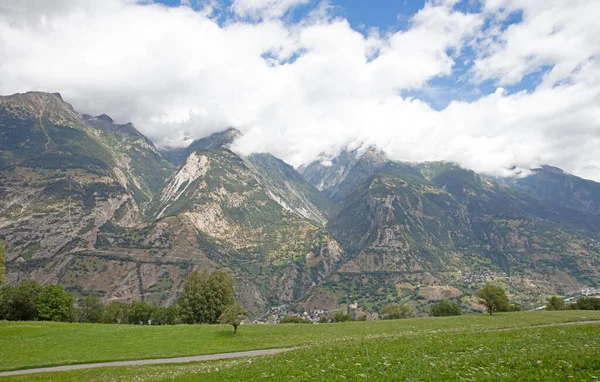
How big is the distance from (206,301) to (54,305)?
5363 cm

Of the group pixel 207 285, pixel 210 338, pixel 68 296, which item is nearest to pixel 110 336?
pixel 210 338

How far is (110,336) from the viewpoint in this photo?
180 feet

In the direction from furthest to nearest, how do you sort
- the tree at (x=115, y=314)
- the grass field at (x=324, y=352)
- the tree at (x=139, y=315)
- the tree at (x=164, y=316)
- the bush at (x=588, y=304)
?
the tree at (x=139, y=315)
the tree at (x=115, y=314)
the tree at (x=164, y=316)
the bush at (x=588, y=304)
the grass field at (x=324, y=352)

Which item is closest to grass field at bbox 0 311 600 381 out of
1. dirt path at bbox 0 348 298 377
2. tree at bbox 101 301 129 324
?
dirt path at bbox 0 348 298 377

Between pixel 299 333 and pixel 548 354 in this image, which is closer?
pixel 548 354

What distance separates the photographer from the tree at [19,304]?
106144mm

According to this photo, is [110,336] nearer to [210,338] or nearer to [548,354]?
[210,338]

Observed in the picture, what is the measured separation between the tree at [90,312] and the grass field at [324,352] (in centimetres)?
8283

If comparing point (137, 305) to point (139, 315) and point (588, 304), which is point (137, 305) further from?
point (588, 304)

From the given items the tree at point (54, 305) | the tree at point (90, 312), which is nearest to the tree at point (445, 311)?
the tree at point (54, 305)

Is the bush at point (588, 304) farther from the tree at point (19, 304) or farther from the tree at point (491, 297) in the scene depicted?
the tree at point (19, 304)

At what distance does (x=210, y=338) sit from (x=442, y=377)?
44070 mm

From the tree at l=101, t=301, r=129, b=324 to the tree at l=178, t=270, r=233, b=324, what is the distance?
6011 centimetres

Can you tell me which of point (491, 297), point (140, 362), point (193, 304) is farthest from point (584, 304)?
point (140, 362)
